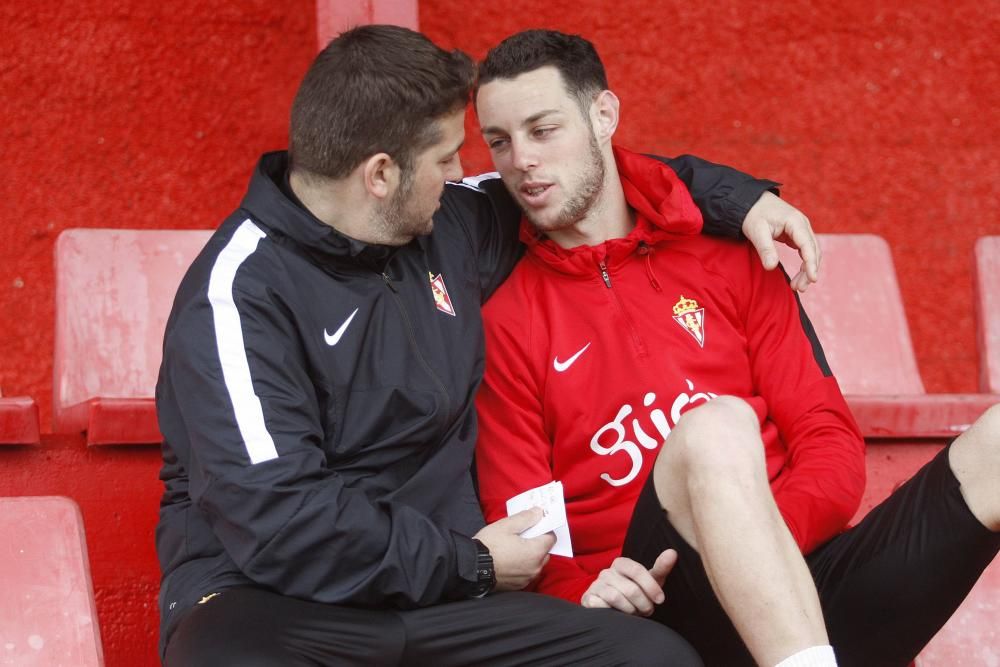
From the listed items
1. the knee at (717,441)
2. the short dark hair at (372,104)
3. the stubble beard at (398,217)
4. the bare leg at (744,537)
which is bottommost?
the bare leg at (744,537)

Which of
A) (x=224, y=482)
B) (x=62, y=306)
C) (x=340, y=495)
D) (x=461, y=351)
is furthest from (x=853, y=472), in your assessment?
(x=62, y=306)

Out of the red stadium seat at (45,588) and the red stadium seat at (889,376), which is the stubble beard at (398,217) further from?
the red stadium seat at (889,376)

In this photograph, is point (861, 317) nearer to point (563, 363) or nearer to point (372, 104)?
point (563, 363)

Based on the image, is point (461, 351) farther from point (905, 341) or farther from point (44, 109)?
point (44, 109)

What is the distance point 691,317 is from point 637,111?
1263mm

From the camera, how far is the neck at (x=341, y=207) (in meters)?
1.84

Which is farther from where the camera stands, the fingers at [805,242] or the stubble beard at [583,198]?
the stubble beard at [583,198]

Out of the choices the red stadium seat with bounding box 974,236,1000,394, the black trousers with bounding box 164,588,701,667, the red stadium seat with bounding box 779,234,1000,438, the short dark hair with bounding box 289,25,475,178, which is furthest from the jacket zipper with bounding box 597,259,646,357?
the red stadium seat with bounding box 974,236,1000,394

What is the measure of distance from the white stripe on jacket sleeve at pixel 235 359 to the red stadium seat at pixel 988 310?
1.47m

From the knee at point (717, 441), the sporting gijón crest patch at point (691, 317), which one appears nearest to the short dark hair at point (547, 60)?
the sporting gijón crest patch at point (691, 317)

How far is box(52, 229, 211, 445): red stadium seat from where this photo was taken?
2270mm

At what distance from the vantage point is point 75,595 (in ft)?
5.80

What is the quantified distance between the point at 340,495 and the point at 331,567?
8cm

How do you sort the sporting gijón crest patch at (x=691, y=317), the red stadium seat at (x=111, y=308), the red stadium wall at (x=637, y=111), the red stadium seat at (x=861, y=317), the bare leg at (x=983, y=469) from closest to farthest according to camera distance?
1. the bare leg at (x=983, y=469)
2. the sporting gijón crest patch at (x=691, y=317)
3. the red stadium seat at (x=111, y=308)
4. the red stadium seat at (x=861, y=317)
5. the red stadium wall at (x=637, y=111)
